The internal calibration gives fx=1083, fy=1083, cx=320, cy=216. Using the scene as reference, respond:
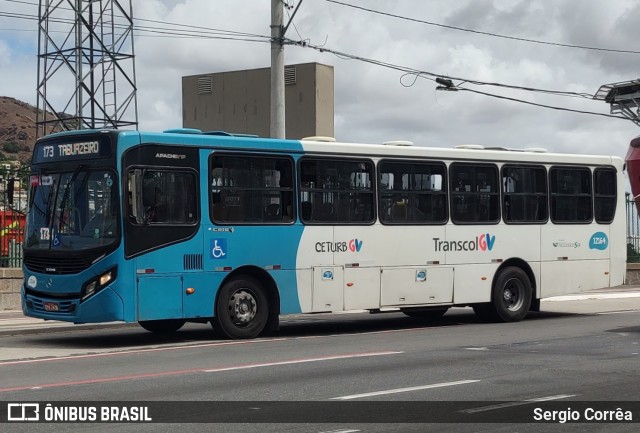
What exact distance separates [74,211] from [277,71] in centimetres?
865

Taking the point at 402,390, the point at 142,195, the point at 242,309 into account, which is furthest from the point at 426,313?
the point at 402,390

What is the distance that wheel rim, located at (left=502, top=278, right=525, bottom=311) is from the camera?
2056 cm

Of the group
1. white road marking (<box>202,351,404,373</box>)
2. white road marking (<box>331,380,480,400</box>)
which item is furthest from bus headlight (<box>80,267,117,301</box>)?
white road marking (<box>331,380,480,400</box>)

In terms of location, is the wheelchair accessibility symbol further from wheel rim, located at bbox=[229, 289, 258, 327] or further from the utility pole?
the utility pole

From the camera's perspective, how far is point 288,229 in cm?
1741

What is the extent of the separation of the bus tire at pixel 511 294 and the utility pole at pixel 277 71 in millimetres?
5928

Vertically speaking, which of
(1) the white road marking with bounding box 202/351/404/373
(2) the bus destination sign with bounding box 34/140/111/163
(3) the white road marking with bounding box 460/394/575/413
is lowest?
(3) the white road marking with bounding box 460/394/575/413

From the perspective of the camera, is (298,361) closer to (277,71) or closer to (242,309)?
(242,309)

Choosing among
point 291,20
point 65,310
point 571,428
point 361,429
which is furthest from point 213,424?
point 291,20

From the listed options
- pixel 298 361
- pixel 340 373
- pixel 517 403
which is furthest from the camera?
pixel 298 361

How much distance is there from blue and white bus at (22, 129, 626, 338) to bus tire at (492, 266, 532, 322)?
1.3 inches

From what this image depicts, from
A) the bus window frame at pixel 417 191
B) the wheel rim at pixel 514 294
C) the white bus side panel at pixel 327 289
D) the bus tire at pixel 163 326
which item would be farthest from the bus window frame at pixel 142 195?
the wheel rim at pixel 514 294

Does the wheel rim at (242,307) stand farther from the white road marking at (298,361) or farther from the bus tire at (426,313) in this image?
the bus tire at (426,313)

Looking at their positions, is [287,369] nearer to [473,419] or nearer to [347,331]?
[473,419]
